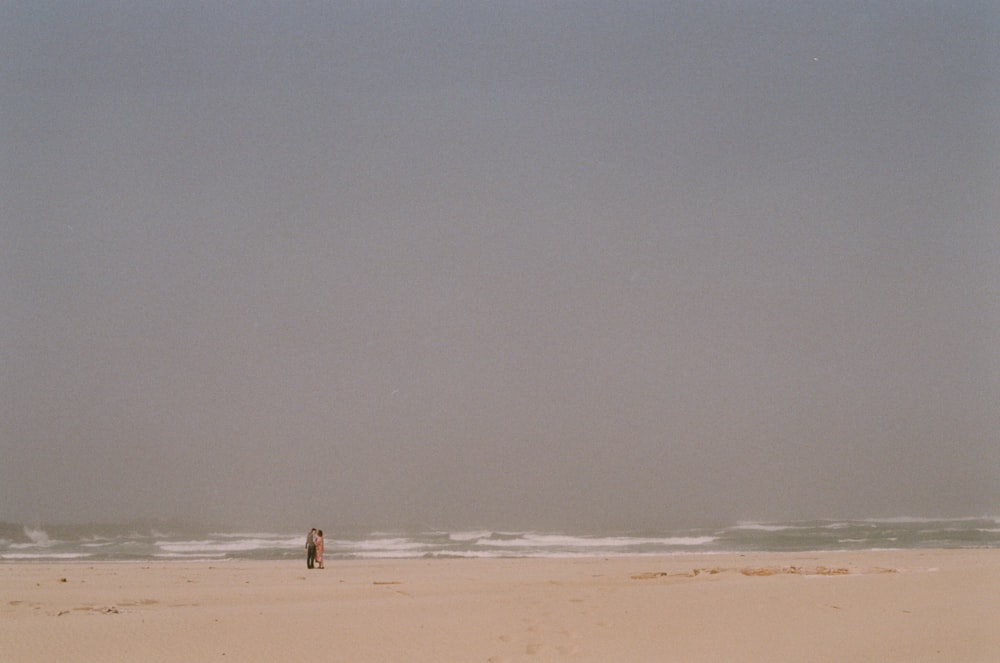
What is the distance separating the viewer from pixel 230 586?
48.9 ft

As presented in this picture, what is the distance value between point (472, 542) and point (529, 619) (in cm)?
2983

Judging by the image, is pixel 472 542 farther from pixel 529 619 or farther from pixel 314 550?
pixel 529 619

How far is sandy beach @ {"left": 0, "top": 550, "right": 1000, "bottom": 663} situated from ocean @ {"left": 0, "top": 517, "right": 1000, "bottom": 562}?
1414 cm

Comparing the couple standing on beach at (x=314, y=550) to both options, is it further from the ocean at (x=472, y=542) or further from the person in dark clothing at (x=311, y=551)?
the ocean at (x=472, y=542)

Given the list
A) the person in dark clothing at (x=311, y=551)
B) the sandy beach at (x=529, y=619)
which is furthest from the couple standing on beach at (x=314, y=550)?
the sandy beach at (x=529, y=619)

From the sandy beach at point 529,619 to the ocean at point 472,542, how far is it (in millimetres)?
14142

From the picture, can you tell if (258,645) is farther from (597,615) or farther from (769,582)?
(769,582)

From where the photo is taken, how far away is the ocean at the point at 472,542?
2945 centimetres

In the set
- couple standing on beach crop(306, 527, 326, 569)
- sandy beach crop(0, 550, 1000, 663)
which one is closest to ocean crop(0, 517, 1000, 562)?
couple standing on beach crop(306, 527, 326, 569)

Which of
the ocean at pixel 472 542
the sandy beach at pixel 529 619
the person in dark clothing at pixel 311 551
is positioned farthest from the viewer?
the ocean at pixel 472 542

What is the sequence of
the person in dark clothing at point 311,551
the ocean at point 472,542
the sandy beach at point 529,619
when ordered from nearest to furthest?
the sandy beach at point 529,619 → the person in dark clothing at point 311,551 → the ocean at point 472,542

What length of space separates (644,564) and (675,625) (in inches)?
466

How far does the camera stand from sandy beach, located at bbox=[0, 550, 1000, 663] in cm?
807

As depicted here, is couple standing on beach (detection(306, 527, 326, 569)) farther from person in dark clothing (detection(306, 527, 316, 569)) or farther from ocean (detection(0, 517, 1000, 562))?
ocean (detection(0, 517, 1000, 562))
